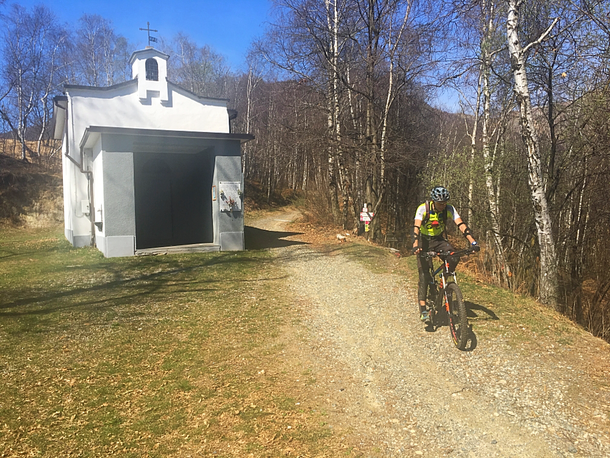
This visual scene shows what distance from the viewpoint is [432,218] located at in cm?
611

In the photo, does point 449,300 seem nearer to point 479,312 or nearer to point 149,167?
point 479,312

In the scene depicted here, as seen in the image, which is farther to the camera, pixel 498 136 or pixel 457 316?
pixel 498 136

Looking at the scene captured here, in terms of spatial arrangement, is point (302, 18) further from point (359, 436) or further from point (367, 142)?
point (359, 436)

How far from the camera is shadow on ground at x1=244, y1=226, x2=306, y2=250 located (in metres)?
15.4

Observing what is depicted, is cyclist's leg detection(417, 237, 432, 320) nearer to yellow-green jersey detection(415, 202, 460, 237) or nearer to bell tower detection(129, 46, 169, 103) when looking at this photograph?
yellow-green jersey detection(415, 202, 460, 237)

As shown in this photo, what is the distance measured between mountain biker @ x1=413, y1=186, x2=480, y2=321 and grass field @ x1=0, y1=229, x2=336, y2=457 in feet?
7.53

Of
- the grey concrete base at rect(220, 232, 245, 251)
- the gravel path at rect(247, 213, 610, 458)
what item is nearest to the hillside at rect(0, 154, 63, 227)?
the grey concrete base at rect(220, 232, 245, 251)

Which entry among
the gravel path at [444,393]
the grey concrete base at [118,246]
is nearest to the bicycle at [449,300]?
the gravel path at [444,393]

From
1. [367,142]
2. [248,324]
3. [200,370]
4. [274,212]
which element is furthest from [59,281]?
[274,212]

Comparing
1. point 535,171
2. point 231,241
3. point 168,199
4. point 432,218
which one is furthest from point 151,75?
point 432,218

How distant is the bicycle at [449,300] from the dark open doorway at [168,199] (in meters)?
10.9

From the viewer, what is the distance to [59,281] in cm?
975

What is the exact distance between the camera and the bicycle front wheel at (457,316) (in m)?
5.53

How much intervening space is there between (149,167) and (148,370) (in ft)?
44.1
